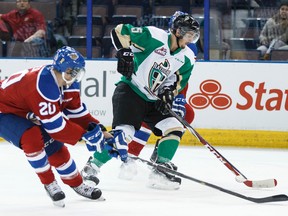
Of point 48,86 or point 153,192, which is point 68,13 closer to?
point 153,192

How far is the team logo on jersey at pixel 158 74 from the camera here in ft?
17.4

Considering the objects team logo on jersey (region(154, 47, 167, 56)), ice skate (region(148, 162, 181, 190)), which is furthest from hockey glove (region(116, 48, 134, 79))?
ice skate (region(148, 162, 181, 190))

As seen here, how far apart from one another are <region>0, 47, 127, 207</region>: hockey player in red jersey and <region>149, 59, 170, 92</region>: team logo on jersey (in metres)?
0.83

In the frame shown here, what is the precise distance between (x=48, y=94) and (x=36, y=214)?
59cm

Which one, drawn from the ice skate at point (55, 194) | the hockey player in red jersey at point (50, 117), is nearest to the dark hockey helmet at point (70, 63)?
the hockey player in red jersey at point (50, 117)

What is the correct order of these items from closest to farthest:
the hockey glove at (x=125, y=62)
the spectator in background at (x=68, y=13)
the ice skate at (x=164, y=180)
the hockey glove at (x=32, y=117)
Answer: the hockey glove at (x=32, y=117) < the hockey glove at (x=125, y=62) < the ice skate at (x=164, y=180) < the spectator in background at (x=68, y=13)

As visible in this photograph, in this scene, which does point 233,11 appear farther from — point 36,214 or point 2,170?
point 36,214

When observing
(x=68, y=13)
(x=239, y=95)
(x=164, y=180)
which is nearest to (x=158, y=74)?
(x=164, y=180)

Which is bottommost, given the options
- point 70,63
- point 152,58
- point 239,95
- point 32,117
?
point 239,95

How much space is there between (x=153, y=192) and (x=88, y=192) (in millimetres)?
535

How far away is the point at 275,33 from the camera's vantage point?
730 cm

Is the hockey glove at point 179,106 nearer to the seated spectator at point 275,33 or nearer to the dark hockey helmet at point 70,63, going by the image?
the dark hockey helmet at point 70,63

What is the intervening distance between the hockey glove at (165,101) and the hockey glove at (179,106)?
190 mm

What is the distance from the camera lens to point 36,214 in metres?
4.30
